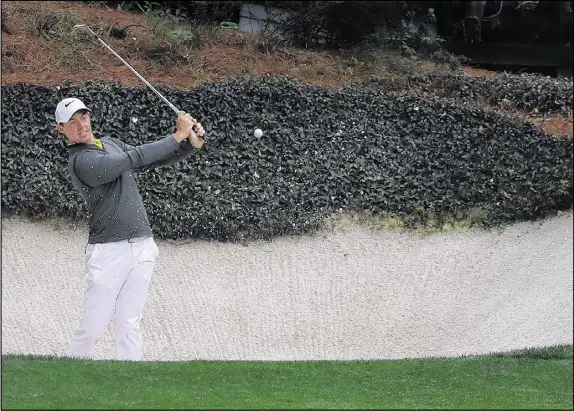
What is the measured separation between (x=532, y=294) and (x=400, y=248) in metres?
1.50

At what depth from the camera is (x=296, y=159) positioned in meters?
10.3

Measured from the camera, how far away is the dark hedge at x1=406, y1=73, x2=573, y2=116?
11523mm

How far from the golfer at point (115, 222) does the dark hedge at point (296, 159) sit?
4071 millimetres

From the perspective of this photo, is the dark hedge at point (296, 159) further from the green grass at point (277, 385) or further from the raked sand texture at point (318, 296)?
the green grass at point (277, 385)

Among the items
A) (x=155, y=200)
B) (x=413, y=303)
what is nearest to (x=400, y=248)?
(x=413, y=303)

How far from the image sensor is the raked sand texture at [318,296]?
8.69 meters

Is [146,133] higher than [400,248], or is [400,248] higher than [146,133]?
[146,133]

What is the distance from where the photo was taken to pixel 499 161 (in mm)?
10828

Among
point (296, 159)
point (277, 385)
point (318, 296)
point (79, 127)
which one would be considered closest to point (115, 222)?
point (79, 127)

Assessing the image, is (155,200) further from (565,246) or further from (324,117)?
(565,246)

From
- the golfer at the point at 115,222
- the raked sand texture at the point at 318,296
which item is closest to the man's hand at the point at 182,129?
the golfer at the point at 115,222

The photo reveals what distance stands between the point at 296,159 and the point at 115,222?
201 inches

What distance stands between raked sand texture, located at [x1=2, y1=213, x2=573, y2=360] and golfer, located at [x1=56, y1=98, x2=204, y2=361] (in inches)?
118

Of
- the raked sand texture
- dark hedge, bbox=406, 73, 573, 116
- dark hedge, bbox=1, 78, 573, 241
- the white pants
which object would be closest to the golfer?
the white pants
